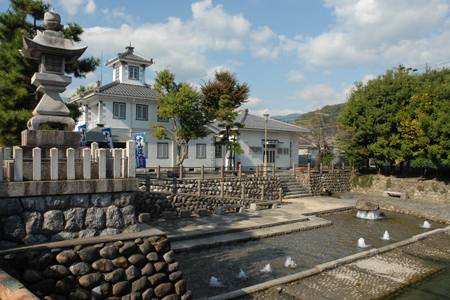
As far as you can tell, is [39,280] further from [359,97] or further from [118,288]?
[359,97]

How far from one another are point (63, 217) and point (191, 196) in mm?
11305

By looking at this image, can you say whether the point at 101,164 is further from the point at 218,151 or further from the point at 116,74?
the point at 116,74

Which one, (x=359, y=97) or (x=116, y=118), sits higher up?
(x=359, y=97)

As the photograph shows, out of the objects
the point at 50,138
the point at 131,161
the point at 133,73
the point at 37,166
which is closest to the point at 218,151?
the point at 133,73

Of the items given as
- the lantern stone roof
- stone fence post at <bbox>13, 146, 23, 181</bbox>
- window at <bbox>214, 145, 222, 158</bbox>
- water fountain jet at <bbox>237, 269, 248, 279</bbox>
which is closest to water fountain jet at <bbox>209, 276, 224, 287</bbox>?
water fountain jet at <bbox>237, 269, 248, 279</bbox>

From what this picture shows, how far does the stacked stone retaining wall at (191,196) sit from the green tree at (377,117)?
30.5 ft

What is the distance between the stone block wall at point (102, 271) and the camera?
161 inches

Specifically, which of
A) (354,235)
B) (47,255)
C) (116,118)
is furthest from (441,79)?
(47,255)

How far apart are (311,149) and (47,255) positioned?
4116 centimetres

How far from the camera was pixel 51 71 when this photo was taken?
6.78 metres

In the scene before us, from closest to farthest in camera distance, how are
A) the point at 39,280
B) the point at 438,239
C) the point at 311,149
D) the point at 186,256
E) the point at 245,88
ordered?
1. the point at 39,280
2. the point at 186,256
3. the point at 438,239
4. the point at 245,88
5. the point at 311,149

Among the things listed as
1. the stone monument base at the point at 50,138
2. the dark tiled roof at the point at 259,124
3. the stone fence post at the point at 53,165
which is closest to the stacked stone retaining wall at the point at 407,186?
the dark tiled roof at the point at 259,124

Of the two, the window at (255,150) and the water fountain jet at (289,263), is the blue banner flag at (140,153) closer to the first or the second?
the water fountain jet at (289,263)

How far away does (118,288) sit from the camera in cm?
457
